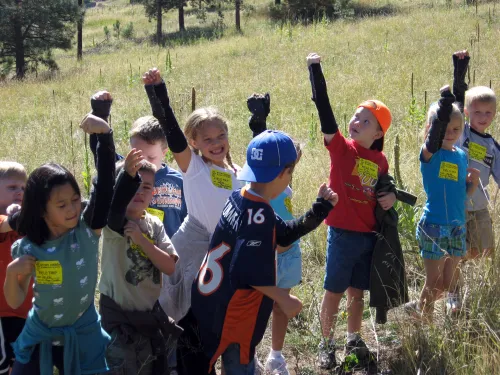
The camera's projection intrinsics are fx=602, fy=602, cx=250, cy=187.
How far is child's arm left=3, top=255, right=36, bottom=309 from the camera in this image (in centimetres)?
255

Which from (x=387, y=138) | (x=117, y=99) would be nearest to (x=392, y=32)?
(x=117, y=99)

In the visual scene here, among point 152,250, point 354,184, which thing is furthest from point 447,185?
point 152,250

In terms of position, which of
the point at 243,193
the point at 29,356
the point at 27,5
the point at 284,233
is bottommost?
the point at 29,356

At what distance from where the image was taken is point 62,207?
263 centimetres

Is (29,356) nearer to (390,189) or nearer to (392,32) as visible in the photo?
(390,189)

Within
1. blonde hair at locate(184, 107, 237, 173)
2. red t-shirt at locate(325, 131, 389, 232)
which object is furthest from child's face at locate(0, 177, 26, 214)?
A: red t-shirt at locate(325, 131, 389, 232)

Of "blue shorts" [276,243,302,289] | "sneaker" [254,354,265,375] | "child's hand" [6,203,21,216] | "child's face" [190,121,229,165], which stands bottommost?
"sneaker" [254,354,265,375]

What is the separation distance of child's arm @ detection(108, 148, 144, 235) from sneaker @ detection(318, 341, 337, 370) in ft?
4.92

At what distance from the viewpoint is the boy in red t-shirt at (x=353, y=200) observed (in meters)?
3.50

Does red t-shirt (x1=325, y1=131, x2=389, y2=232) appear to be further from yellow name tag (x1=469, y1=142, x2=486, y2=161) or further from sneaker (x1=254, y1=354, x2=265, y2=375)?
yellow name tag (x1=469, y1=142, x2=486, y2=161)

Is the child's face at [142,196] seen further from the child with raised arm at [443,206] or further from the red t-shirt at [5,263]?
the child with raised arm at [443,206]

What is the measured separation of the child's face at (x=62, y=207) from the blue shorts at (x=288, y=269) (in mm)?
1273

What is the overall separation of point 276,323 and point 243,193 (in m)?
1.11

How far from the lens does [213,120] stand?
134 inches
